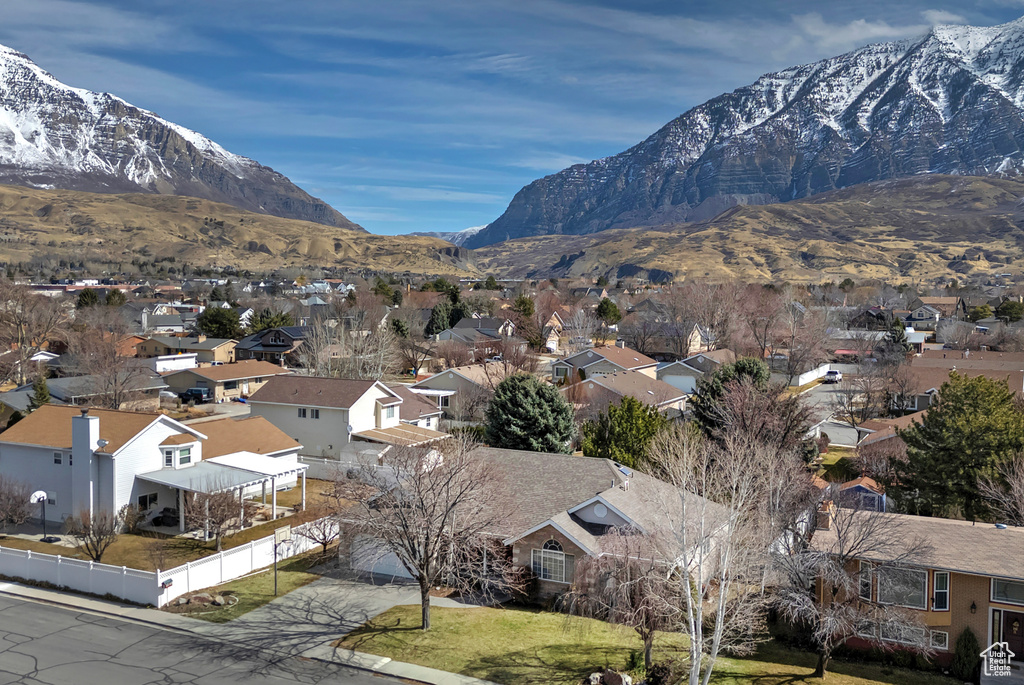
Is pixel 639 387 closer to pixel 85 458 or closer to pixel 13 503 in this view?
pixel 85 458

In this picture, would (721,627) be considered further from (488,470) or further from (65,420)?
(65,420)

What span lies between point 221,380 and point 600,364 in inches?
1370

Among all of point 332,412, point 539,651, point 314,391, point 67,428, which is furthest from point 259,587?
point 314,391

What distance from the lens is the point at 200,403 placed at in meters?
68.1

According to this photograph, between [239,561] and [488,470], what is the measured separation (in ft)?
32.5

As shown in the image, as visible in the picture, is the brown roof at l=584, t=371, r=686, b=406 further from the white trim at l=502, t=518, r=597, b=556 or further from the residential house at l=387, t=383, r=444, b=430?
the white trim at l=502, t=518, r=597, b=556

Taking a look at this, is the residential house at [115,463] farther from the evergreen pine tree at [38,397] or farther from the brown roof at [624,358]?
the brown roof at [624,358]

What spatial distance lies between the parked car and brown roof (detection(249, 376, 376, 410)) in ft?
76.2

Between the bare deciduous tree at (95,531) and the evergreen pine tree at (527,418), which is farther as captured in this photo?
the evergreen pine tree at (527,418)

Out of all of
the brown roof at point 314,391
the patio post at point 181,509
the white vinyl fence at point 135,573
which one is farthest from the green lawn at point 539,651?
the brown roof at point 314,391

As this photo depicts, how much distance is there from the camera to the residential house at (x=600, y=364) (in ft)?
237

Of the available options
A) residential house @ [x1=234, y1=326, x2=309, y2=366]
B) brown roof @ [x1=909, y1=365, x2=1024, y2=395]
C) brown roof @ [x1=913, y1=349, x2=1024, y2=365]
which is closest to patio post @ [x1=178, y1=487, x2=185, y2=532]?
residential house @ [x1=234, y1=326, x2=309, y2=366]

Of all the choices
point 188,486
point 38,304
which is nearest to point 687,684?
point 188,486

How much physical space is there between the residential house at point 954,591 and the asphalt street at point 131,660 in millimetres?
15060
